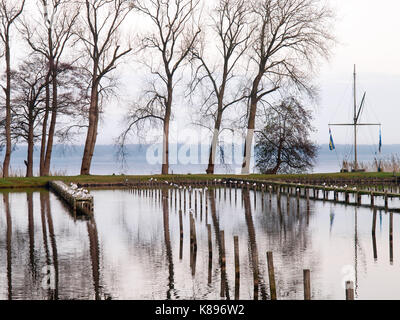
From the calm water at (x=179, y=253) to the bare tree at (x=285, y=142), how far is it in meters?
21.2

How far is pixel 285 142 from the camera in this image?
5738 centimetres

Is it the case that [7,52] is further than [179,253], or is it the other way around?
[7,52]

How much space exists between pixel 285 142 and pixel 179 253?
37120 millimetres

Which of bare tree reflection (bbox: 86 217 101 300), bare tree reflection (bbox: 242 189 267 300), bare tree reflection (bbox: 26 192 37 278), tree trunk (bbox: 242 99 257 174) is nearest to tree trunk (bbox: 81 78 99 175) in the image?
tree trunk (bbox: 242 99 257 174)

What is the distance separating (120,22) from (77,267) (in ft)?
134

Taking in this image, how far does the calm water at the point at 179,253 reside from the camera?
16.5 meters

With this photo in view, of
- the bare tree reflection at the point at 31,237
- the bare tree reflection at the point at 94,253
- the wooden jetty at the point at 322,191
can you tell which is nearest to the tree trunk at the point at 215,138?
the wooden jetty at the point at 322,191

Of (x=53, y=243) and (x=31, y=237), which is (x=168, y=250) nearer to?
(x=53, y=243)

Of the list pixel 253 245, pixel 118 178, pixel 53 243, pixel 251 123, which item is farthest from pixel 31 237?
pixel 251 123

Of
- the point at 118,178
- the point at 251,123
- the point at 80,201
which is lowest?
the point at 80,201

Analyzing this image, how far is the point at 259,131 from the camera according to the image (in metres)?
58.1
